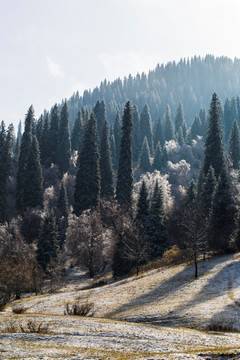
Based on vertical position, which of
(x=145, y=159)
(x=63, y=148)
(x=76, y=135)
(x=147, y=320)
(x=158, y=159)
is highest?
(x=76, y=135)

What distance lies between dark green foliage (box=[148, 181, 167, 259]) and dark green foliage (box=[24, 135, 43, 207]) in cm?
3249

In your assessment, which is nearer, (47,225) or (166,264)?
(166,264)

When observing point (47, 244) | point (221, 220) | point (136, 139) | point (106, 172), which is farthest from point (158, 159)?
point (221, 220)

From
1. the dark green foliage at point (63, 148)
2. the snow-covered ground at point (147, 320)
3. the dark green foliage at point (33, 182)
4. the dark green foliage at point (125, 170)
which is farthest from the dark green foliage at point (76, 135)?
the snow-covered ground at point (147, 320)

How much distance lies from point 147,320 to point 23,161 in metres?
72.9

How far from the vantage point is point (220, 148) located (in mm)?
70250

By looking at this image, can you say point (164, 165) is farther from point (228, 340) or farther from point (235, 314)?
point (228, 340)

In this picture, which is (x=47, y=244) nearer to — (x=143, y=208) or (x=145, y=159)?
(x=143, y=208)

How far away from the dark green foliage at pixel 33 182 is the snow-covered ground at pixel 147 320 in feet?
137

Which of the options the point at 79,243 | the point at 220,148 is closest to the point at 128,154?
the point at 220,148

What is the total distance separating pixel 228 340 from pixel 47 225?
46.3 meters

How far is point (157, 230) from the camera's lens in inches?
2109

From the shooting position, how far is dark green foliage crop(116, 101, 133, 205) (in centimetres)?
7044

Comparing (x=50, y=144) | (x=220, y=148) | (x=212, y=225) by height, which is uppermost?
(x=50, y=144)
